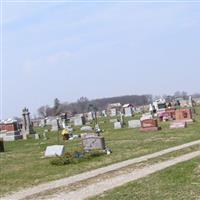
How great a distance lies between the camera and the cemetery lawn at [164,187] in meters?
10.9

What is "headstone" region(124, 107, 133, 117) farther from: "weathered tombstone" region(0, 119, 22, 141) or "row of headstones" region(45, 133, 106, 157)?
"row of headstones" region(45, 133, 106, 157)

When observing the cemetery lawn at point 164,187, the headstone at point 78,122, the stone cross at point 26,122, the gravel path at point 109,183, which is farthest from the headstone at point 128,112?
the cemetery lawn at point 164,187

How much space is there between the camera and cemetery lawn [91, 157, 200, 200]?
35.6 feet

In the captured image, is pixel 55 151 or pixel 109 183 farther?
pixel 55 151

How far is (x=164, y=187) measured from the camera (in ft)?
38.9

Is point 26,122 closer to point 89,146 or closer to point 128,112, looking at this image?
point 128,112

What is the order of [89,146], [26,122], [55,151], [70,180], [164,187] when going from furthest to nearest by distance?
[26,122]
[89,146]
[55,151]
[70,180]
[164,187]

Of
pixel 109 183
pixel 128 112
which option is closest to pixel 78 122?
pixel 128 112

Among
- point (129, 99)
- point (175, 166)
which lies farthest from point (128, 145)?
point (129, 99)

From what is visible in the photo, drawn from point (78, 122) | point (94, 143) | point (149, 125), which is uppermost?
point (78, 122)

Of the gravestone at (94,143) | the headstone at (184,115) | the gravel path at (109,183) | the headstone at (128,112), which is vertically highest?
the headstone at (128,112)

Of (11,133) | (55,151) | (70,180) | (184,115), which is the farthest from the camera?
(11,133)

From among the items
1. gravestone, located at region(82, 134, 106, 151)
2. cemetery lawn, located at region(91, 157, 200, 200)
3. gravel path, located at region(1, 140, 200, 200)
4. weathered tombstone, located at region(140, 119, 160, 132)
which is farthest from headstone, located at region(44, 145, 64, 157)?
weathered tombstone, located at region(140, 119, 160, 132)

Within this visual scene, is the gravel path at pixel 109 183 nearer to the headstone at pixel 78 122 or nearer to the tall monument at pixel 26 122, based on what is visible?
the tall monument at pixel 26 122
